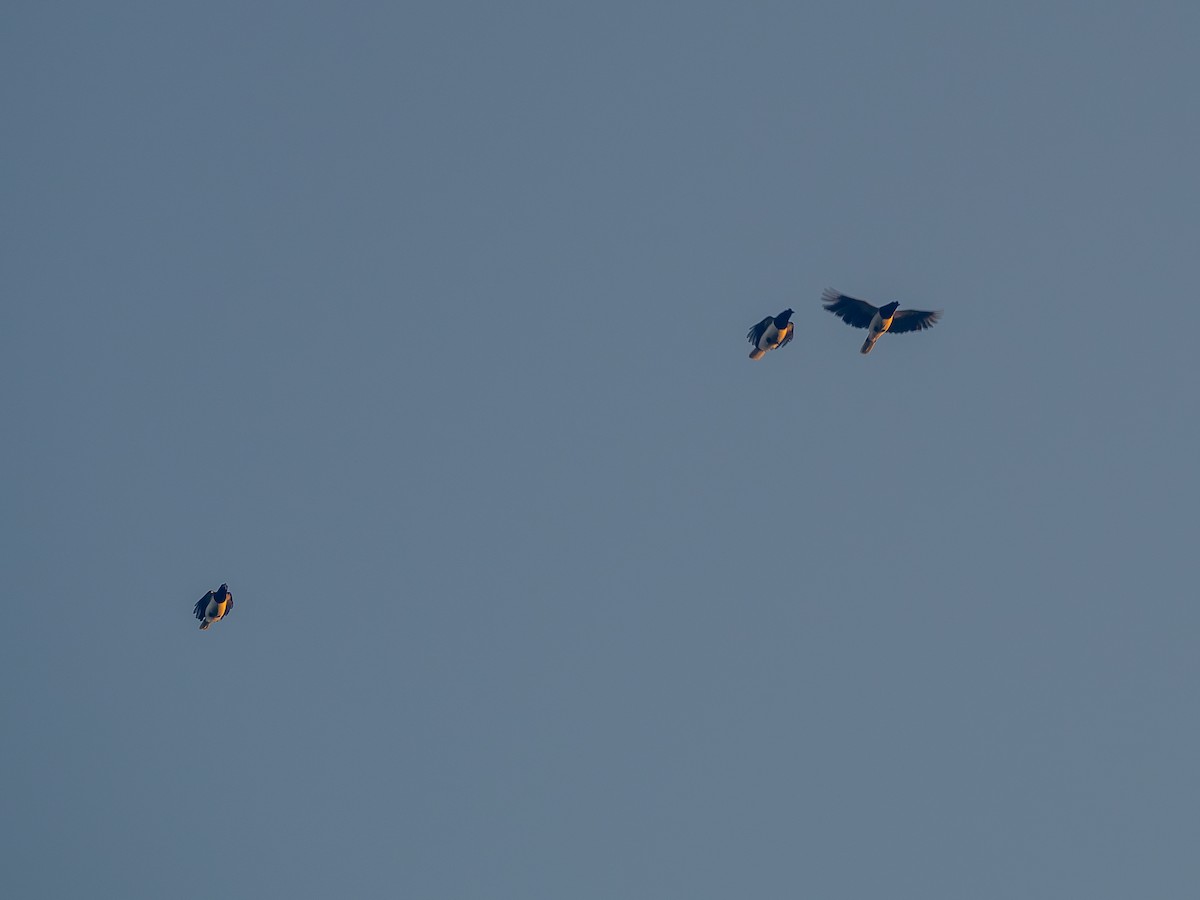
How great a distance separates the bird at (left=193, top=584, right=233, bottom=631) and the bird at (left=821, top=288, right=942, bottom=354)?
22.2 metres

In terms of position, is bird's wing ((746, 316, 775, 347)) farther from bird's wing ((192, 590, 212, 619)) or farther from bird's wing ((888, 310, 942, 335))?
bird's wing ((192, 590, 212, 619))

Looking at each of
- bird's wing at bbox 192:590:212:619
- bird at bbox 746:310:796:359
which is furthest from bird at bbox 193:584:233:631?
bird at bbox 746:310:796:359

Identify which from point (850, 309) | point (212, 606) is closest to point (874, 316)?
point (850, 309)

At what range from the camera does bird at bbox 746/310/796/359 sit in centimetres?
4759

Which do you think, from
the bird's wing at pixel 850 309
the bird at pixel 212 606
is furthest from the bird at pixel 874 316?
the bird at pixel 212 606

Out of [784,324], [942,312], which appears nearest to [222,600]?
[784,324]

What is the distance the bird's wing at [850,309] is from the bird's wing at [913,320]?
3.26ft

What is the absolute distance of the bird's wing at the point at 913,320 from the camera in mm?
51469

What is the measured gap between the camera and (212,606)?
50.6 metres

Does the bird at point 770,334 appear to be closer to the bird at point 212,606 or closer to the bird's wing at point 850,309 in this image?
the bird's wing at point 850,309

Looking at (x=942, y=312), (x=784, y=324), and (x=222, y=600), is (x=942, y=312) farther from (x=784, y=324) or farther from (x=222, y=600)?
(x=222, y=600)

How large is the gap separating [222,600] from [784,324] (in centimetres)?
2054

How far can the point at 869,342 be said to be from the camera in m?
50.6

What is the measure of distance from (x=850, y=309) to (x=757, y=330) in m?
4.59
